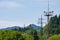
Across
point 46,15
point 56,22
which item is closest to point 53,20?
point 56,22

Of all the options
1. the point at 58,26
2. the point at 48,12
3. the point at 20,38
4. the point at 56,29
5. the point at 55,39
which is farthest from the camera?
the point at 58,26

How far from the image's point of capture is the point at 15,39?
48969 mm

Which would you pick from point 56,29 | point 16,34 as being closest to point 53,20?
point 56,29

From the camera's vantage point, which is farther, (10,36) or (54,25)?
A: (54,25)

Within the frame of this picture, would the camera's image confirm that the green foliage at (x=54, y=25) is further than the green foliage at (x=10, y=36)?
Yes

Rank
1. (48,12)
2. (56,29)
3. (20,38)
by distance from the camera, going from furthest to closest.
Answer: (56,29), (48,12), (20,38)

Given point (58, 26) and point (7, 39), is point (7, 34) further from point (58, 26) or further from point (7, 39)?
point (58, 26)

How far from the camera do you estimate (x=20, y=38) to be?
4894cm

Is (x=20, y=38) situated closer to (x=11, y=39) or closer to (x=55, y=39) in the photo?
(x=11, y=39)

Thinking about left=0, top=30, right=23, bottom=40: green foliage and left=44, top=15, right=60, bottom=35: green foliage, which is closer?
left=0, top=30, right=23, bottom=40: green foliage

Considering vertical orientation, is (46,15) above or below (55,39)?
above

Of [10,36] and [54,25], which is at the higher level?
[10,36]

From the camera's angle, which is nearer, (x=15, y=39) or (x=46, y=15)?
(x=15, y=39)

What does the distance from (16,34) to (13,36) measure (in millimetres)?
801
